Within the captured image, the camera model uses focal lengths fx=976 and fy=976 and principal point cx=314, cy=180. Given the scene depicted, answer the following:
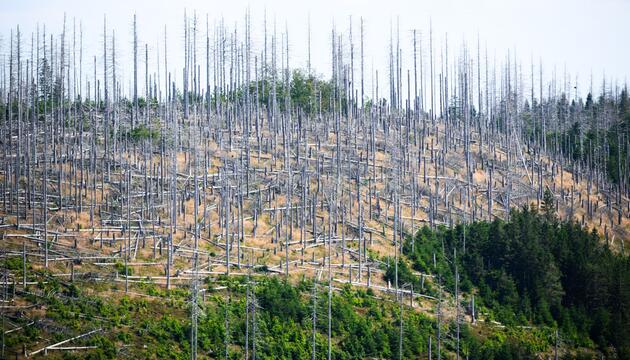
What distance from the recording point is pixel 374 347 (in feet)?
193

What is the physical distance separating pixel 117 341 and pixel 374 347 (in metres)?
16.1

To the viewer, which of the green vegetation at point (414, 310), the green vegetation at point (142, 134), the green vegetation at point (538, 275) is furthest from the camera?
the green vegetation at point (142, 134)

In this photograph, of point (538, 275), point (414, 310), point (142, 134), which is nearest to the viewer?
point (414, 310)

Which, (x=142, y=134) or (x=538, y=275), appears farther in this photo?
(x=142, y=134)

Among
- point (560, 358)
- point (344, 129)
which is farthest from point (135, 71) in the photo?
point (560, 358)

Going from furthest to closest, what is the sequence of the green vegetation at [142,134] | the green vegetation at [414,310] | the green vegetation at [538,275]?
the green vegetation at [142,134]
the green vegetation at [538,275]
the green vegetation at [414,310]

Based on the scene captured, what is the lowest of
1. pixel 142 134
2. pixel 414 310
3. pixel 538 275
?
pixel 414 310

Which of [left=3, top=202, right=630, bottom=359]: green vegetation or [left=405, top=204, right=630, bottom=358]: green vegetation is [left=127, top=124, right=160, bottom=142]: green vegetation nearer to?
[left=3, top=202, right=630, bottom=359]: green vegetation

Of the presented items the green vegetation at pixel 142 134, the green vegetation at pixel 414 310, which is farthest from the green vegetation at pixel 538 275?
the green vegetation at pixel 142 134

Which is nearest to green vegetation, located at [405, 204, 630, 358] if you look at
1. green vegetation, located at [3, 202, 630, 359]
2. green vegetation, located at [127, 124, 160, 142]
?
green vegetation, located at [3, 202, 630, 359]

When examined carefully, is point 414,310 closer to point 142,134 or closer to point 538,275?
point 538,275

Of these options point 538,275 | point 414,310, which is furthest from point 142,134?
point 538,275

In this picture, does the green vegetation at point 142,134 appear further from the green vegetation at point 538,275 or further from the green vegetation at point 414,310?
the green vegetation at point 538,275

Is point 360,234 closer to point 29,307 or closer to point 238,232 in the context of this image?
point 238,232
